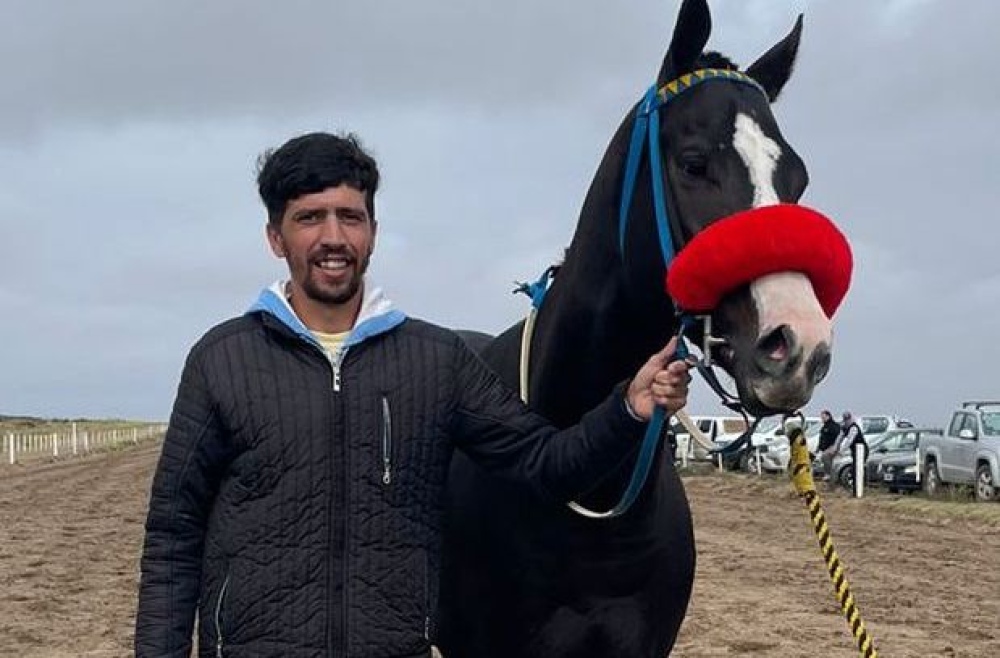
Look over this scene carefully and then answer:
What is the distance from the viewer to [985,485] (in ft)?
59.5

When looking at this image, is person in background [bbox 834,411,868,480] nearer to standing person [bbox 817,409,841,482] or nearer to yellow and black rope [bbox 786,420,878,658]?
standing person [bbox 817,409,841,482]

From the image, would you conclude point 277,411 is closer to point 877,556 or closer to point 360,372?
point 360,372

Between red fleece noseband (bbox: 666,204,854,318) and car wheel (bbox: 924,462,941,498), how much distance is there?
60.8ft

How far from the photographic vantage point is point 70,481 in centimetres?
2522

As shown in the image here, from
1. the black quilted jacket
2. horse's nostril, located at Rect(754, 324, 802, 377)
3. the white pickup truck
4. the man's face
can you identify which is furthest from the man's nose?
the white pickup truck

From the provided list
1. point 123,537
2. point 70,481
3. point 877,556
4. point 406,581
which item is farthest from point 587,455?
point 70,481

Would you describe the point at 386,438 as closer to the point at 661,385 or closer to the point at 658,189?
the point at 661,385

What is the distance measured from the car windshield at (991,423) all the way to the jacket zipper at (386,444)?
17083 millimetres

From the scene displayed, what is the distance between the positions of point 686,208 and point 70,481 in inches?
966

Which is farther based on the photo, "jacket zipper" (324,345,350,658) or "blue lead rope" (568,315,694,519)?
"blue lead rope" (568,315,694,519)

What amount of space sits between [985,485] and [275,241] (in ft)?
56.6

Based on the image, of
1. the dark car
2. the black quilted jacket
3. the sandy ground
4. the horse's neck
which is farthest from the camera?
the dark car

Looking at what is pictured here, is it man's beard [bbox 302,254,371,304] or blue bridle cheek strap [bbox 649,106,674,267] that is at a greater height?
blue bridle cheek strap [bbox 649,106,674,267]

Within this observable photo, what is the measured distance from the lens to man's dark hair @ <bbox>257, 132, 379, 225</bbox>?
2.78 meters
